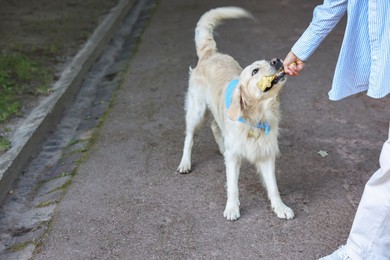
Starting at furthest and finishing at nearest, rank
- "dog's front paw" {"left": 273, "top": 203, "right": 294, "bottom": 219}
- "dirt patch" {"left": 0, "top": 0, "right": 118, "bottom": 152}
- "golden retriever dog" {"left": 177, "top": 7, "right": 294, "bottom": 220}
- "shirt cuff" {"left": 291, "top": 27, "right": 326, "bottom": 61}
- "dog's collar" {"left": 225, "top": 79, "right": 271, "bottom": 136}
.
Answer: "dirt patch" {"left": 0, "top": 0, "right": 118, "bottom": 152} < "dog's front paw" {"left": 273, "top": 203, "right": 294, "bottom": 219} < "dog's collar" {"left": 225, "top": 79, "right": 271, "bottom": 136} < "golden retriever dog" {"left": 177, "top": 7, "right": 294, "bottom": 220} < "shirt cuff" {"left": 291, "top": 27, "right": 326, "bottom": 61}

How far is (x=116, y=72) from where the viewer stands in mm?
8617

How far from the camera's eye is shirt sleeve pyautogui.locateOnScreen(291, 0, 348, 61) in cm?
368

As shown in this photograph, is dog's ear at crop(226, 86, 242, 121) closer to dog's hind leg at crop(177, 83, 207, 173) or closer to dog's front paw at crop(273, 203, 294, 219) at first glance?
dog's front paw at crop(273, 203, 294, 219)

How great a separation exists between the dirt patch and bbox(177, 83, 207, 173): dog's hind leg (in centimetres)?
184

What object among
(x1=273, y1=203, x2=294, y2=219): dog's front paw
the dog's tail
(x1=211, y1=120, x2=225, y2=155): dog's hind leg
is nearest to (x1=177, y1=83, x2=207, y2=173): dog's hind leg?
(x1=211, y1=120, x2=225, y2=155): dog's hind leg

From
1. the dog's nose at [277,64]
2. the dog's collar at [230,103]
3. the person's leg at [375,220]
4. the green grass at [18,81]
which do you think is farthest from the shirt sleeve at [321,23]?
the green grass at [18,81]

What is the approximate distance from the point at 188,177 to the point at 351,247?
6.34 feet

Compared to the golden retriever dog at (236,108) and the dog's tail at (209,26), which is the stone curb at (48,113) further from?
the dog's tail at (209,26)

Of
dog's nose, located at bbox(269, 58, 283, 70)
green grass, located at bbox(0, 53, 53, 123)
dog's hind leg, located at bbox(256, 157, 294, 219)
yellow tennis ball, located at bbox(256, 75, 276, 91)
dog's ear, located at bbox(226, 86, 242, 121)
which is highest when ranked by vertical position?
dog's nose, located at bbox(269, 58, 283, 70)

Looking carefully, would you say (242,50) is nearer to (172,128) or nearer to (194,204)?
(172,128)

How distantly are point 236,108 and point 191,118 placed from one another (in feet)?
4.27

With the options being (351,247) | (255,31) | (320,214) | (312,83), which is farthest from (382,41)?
(255,31)

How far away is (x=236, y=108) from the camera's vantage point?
423cm

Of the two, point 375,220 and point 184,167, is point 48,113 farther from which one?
point 375,220
